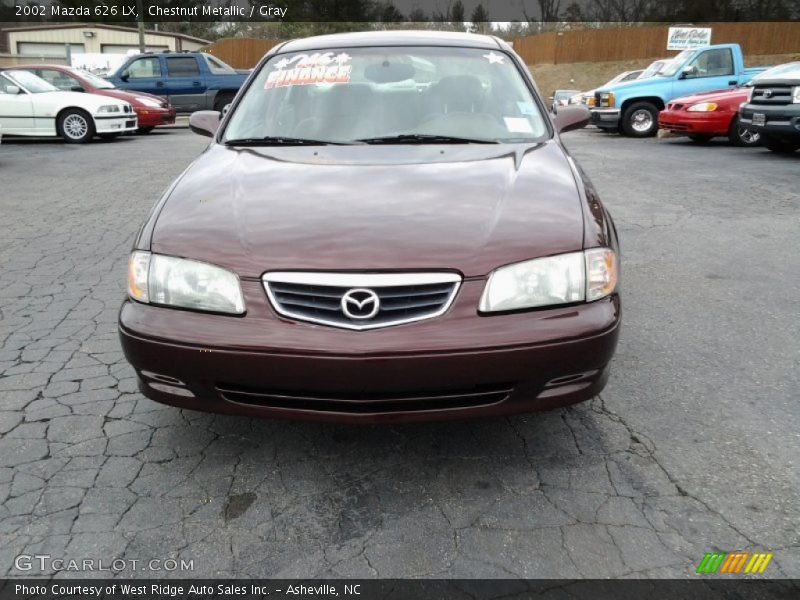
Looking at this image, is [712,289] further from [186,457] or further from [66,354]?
[66,354]

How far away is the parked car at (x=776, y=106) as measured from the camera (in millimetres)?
10422

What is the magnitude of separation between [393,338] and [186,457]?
104 cm

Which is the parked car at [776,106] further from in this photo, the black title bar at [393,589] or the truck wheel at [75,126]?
the truck wheel at [75,126]

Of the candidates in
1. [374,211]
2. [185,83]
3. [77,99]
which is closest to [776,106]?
[374,211]

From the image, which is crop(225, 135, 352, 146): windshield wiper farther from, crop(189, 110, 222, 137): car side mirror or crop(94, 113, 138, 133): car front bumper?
crop(94, 113, 138, 133): car front bumper

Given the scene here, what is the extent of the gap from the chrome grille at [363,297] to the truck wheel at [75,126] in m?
13.3

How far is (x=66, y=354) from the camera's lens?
3.62 metres

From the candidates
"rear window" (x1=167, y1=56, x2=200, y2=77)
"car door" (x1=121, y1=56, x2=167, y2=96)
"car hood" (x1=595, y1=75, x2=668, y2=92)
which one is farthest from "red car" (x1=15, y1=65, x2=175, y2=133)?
"car hood" (x1=595, y1=75, x2=668, y2=92)

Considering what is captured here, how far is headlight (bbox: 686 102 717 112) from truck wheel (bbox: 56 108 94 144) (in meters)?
11.5

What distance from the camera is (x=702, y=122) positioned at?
1296 cm

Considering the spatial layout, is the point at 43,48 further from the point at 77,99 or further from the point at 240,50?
the point at 77,99

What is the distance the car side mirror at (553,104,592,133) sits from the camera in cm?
395

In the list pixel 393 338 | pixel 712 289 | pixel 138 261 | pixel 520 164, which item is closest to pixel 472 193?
pixel 520 164

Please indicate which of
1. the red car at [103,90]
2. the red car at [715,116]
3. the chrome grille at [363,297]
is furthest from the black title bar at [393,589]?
the red car at [103,90]
